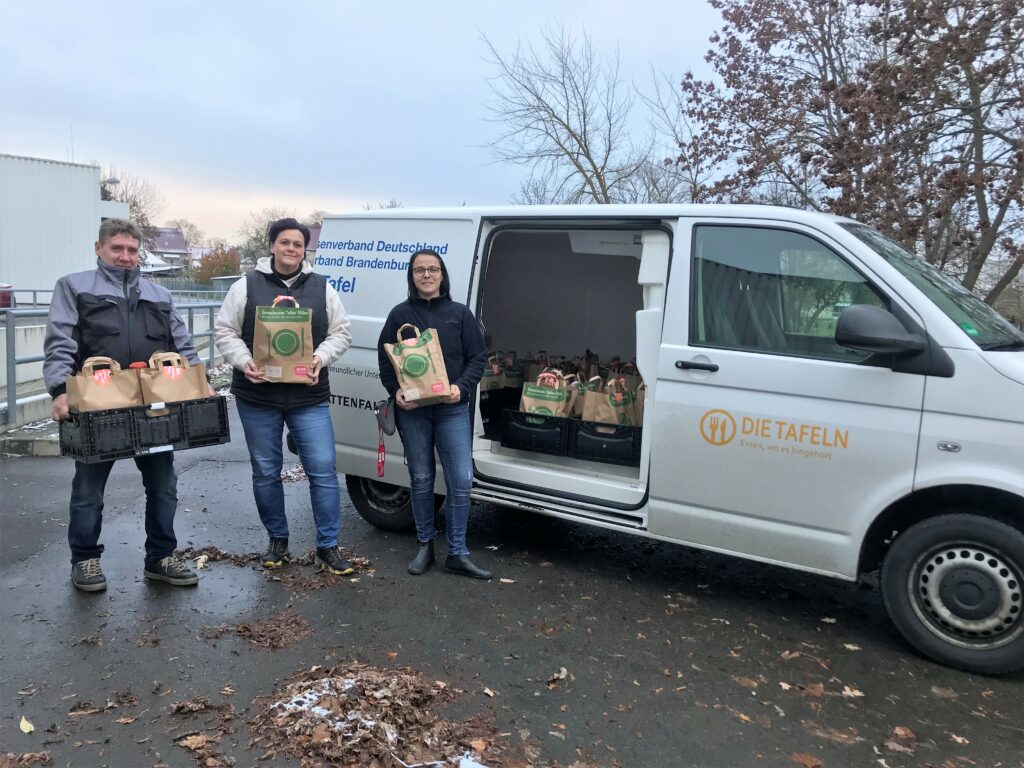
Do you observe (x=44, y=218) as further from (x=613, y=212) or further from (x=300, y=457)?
(x=613, y=212)

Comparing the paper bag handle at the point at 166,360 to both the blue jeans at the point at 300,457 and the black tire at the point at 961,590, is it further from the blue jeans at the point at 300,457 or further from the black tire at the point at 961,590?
the black tire at the point at 961,590

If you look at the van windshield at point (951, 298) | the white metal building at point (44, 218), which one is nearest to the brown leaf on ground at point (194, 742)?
the van windshield at point (951, 298)

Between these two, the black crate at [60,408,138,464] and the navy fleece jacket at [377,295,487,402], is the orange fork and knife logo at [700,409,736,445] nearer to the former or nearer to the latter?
the navy fleece jacket at [377,295,487,402]

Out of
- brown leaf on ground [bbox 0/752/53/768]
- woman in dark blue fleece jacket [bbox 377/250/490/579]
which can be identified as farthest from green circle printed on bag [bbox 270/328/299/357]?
brown leaf on ground [bbox 0/752/53/768]

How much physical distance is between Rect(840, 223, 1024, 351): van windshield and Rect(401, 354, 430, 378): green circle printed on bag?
234cm

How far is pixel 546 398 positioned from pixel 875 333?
2.20m

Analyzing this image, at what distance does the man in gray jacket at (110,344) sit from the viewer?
394 centimetres

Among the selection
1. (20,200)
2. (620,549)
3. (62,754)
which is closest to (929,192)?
(620,549)

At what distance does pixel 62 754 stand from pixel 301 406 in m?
2.14

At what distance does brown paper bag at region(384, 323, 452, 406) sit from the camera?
169 inches

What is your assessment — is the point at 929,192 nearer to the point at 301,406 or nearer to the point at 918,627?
the point at 918,627

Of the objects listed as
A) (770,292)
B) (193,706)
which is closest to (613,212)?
(770,292)

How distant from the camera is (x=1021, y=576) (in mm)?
3379

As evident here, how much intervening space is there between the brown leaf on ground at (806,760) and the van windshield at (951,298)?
1.96 m
